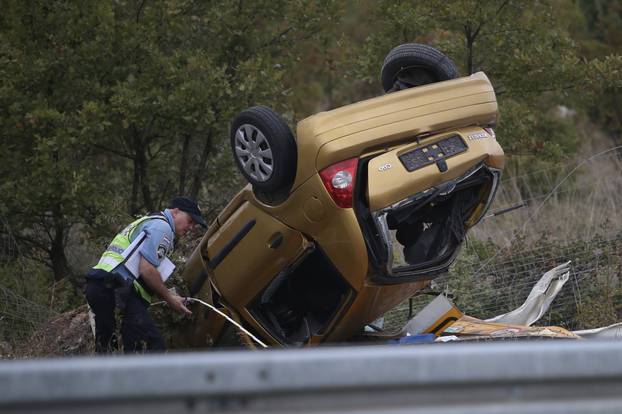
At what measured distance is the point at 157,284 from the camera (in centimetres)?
669

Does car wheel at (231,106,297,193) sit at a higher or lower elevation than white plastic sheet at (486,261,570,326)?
higher

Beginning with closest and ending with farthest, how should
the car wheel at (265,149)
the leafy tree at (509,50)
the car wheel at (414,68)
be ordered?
the car wheel at (265,149), the car wheel at (414,68), the leafy tree at (509,50)

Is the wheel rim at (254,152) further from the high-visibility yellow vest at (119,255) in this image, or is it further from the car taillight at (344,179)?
the high-visibility yellow vest at (119,255)

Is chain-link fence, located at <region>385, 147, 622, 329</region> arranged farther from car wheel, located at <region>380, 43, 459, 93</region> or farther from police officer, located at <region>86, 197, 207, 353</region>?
police officer, located at <region>86, 197, 207, 353</region>

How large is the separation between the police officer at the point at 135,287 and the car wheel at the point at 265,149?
3.42 ft

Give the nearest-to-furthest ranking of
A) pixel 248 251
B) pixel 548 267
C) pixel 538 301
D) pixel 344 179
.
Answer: pixel 344 179, pixel 248 251, pixel 538 301, pixel 548 267

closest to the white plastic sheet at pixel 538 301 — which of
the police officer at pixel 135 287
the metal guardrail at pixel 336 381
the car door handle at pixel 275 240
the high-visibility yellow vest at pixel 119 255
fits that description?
the car door handle at pixel 275 240

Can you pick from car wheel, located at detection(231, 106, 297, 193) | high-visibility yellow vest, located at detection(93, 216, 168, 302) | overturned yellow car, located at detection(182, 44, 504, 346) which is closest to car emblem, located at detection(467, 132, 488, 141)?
overturned yellow car, located at detection(182, 44, 504, 346)

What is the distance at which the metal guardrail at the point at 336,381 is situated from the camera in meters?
2.32

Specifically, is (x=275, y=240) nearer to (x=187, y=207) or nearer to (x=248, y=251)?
(x=248, y=251)

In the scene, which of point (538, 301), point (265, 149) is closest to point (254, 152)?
point (265, 149)

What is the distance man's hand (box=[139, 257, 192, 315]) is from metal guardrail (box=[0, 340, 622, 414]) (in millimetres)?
4325

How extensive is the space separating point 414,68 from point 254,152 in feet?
4.34

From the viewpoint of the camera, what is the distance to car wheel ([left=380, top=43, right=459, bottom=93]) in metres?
6.48
